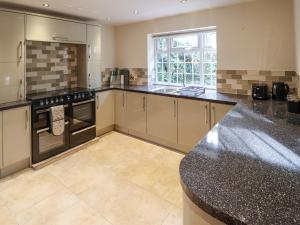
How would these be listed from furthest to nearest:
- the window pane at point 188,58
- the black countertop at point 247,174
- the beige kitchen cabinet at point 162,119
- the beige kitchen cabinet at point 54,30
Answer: the window pane at point 188,58
the beige kitchen cabinet at point 162,119
the beige kitchen cabinet at point 54,30
the black countertop at point 247,174

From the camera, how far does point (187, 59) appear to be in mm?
3857

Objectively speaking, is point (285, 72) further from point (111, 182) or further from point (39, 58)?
point (39, 58)

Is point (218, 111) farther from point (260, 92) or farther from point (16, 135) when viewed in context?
point (16, 135)

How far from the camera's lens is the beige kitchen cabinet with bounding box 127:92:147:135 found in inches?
143

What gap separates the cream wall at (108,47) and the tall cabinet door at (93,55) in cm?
→ 43

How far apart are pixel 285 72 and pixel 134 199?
7.79 feet

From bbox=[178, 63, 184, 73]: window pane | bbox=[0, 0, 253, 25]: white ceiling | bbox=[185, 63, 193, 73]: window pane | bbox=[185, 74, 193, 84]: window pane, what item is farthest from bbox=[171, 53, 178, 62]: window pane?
bbox=[0, 0, 253, 25]: white ceiling

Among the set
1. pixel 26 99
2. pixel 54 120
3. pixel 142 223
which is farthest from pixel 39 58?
pixel 142 223

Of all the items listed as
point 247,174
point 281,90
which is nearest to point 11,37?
point 247,174

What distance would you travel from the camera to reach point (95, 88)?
386cm

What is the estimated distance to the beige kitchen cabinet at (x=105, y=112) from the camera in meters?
3.82

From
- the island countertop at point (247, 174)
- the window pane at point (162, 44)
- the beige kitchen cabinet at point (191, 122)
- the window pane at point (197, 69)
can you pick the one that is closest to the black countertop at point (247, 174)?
the island countertop at point (247, 174)

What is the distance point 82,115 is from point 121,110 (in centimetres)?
78

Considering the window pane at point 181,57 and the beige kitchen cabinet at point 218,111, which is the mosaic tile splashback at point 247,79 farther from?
the window pane at point 181,57
